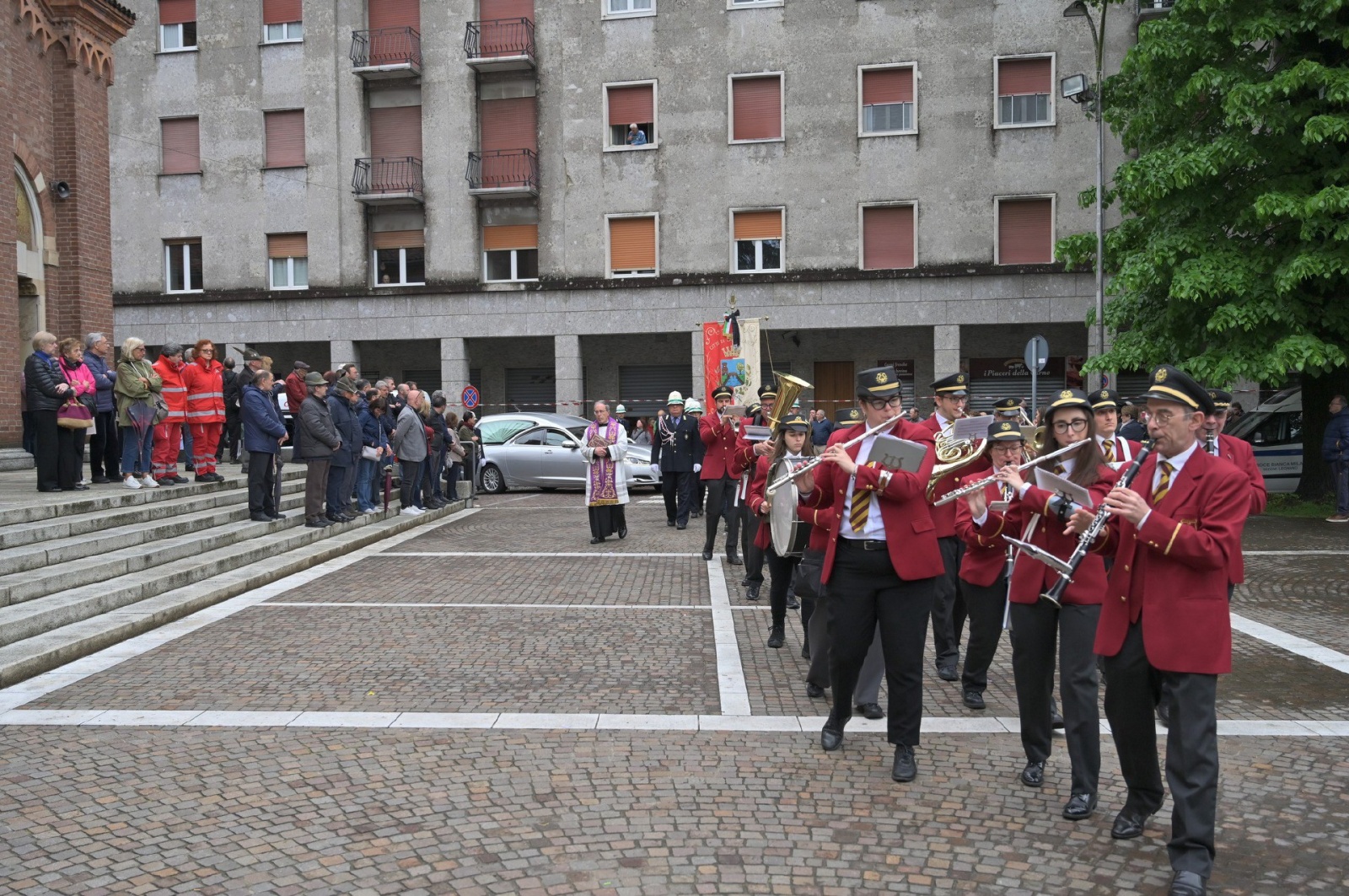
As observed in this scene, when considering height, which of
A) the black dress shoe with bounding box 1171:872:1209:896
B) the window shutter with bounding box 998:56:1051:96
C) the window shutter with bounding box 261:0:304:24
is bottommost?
the black dress shoe with bounding box 1171:872:1209:896

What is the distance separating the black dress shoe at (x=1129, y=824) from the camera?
15.9ft

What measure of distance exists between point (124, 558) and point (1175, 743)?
9.49 meters

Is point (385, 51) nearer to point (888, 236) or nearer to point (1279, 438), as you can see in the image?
point (888, 236)

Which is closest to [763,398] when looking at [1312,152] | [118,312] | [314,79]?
[1312,152]

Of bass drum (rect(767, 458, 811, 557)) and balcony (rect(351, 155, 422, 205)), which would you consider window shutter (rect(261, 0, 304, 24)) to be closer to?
balcony (rect(351, 155, 422, 205))

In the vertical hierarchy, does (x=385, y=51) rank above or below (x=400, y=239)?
above

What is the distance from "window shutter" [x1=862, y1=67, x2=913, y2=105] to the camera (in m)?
29.6

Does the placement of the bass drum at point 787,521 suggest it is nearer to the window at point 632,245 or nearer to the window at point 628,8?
the window at point 632,245

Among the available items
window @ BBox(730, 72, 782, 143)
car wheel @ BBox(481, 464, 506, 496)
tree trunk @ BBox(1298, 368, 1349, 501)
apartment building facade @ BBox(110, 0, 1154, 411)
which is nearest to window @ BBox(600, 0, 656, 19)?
apartment building facade @ BBox(110, 0, 1154, 411)

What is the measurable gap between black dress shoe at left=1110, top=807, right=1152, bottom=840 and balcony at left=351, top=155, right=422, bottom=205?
29.4 metres

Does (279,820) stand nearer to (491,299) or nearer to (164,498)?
(164,498)

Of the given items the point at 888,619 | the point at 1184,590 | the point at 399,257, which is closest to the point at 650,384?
the point at 399,257

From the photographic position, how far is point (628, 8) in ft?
101

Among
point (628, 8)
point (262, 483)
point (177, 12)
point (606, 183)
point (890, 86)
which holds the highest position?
point (177, 12)
